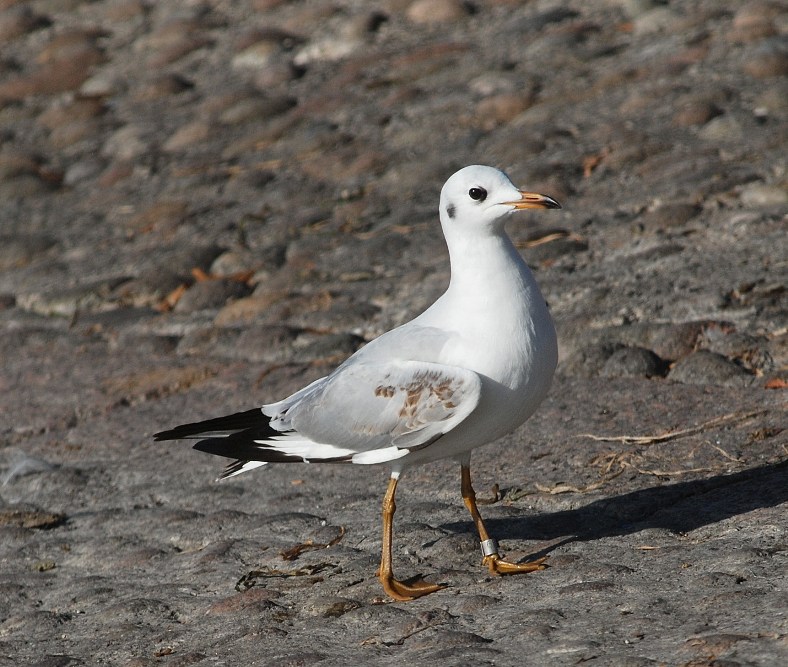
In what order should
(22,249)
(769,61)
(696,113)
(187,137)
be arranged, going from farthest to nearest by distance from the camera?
1. (187,137)
2. (22,249)
3. (769,61)
4. (696,113)

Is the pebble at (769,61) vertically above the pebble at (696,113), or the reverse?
the pebble at (769,61)

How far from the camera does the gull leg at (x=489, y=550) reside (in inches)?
170

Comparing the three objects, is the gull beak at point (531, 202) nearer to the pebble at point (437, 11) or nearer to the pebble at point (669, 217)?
the pebble at point (669, 217)

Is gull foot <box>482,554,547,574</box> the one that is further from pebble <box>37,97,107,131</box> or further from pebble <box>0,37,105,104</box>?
pebble <box>0,37,105,104</box>

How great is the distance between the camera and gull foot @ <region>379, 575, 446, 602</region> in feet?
13.9

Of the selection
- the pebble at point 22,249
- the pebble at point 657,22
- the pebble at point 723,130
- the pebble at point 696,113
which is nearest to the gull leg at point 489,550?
the pebble at point 723,130

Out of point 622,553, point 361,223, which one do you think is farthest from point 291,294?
point 622,553

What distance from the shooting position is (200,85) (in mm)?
11008

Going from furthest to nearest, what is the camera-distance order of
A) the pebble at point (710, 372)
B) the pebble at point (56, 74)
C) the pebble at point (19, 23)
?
the pebble at point (19, 23), the pebble at point (56, 74), the pebble at point (710, 372)

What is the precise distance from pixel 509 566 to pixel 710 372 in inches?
73.3

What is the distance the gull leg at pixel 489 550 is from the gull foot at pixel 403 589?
0.68ft

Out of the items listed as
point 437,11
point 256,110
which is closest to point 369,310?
point 256,110

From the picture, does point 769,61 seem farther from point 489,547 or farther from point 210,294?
point 489,547

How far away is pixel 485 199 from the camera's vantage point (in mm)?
4621
